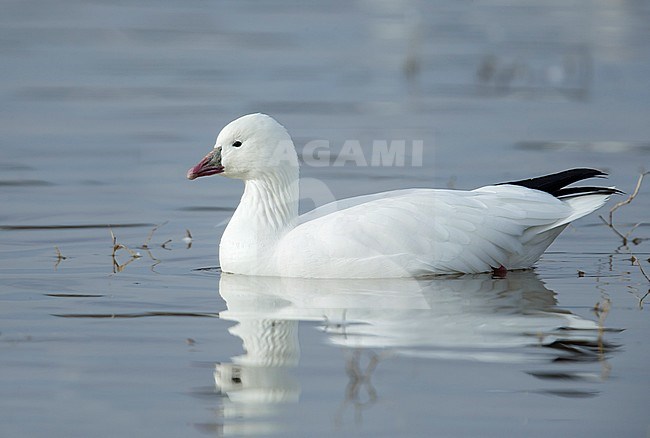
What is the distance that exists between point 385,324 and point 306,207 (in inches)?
151

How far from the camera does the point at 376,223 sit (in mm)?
8367

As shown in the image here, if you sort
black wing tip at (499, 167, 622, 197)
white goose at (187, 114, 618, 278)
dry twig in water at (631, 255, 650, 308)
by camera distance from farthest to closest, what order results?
1. black wing tip at (499, 167, 622, 197)
2. white goose at (187, 114, 618, 278)
3. dry twig in water at (631, 255, 650, 308)

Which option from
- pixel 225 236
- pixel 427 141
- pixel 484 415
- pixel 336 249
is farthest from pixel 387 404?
pixel 427 141

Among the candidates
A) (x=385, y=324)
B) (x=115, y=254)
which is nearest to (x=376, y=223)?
(x=385, y=324)

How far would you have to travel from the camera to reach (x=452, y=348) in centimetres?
671

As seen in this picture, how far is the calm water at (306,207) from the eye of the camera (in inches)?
233

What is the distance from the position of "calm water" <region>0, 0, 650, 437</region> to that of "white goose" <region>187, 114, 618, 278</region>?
0.49 feet

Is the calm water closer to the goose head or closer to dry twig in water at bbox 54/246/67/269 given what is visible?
dry twig in water at bbox 54/246/67/269

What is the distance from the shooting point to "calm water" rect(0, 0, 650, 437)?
19.4ft

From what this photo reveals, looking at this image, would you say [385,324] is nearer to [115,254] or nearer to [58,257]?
[115,254]

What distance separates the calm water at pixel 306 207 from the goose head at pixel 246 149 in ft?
2.35

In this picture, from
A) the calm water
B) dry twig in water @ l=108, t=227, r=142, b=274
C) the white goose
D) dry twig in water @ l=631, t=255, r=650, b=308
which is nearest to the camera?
the calm water

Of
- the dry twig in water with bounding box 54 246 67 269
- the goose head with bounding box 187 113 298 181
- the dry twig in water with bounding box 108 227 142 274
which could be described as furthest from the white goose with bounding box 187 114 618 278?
the dry twig in water with bounding box 54 246 67 269

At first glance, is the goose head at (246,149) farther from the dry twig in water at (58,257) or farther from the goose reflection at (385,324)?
the dry twig in water at (58,257)
